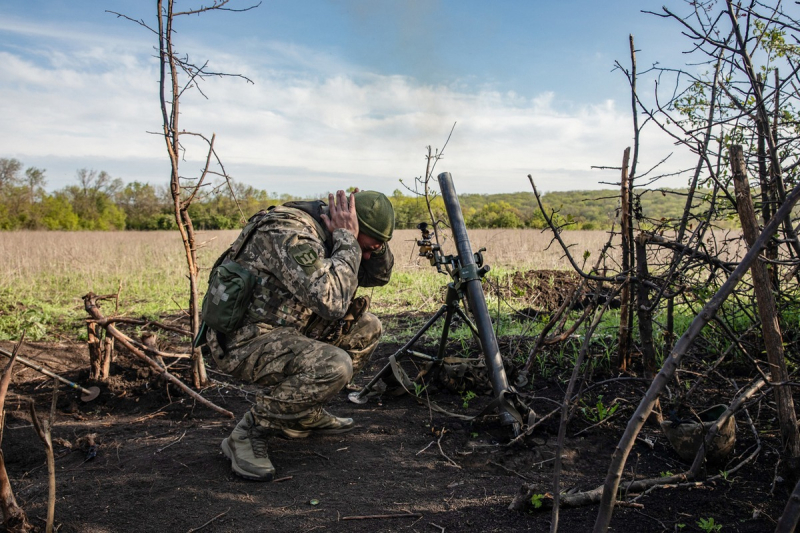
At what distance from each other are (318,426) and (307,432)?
0.25 ft

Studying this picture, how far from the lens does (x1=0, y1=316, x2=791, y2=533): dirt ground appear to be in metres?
2.30

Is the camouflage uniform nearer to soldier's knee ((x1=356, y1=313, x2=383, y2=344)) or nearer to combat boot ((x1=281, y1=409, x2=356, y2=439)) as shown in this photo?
combat boot ((x1=281, y1=409, x2=356, y2=439))

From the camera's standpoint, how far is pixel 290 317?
123 inches

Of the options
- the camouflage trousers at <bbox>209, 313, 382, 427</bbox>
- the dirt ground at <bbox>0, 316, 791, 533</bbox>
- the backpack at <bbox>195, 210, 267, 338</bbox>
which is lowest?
the dirt ground at <bbox>0, 316, 791, 533</bbox>


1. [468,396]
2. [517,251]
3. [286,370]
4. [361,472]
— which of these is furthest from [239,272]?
[517,251]

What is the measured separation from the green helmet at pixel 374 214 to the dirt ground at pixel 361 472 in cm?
122

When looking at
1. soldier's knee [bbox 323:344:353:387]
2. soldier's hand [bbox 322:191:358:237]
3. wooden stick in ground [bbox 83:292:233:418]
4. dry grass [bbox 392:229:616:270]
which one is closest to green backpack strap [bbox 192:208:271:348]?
soldier's hand [bbox 322:191:358:237]

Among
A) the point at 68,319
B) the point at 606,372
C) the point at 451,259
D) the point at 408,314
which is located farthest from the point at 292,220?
the point at 68,319

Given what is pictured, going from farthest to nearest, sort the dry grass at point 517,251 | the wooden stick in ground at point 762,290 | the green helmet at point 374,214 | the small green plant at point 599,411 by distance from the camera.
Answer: the dry grass at point 517,251 → the green helmet at point 374,214 → the small green plant at point 599,411 → the wooden stick in ground at point 762,290

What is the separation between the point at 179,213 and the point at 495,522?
279 centimetres

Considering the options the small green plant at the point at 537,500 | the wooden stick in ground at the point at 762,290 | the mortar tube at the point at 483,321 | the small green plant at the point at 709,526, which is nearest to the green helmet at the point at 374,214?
the mortar tube at the point at 483,321

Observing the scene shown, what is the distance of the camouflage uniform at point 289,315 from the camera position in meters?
2.88

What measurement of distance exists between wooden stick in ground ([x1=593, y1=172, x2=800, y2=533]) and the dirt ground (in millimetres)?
1055

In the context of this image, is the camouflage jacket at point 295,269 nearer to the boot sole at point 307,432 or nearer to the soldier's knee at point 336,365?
the soldier's knee at point 336,365
